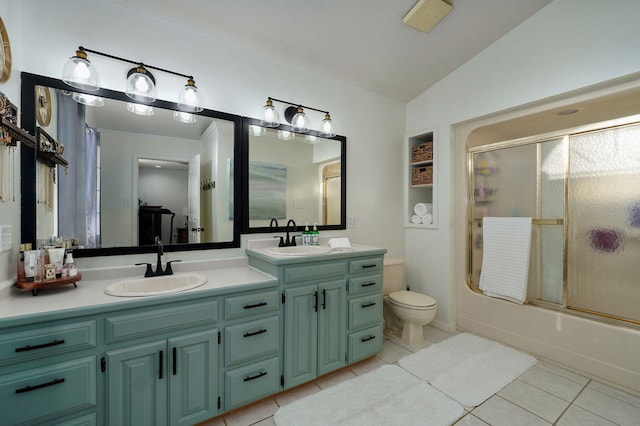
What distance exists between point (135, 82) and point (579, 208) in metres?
3.43

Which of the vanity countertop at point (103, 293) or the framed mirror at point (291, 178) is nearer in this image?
the vanity countertop at point (103, 293)

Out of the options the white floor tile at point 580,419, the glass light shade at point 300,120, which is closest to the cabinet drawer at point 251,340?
the glass light shade at point 300,120

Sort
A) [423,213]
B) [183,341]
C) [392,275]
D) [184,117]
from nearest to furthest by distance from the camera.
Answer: [183,341]
[184,117]
[392,275]
[423,213]

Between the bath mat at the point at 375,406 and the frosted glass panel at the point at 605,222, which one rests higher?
the frosted glass panel at the point at 605,222

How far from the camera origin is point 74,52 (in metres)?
1.63

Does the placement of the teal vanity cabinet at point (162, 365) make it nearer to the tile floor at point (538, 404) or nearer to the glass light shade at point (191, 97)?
the tile floor at point (538, 404)

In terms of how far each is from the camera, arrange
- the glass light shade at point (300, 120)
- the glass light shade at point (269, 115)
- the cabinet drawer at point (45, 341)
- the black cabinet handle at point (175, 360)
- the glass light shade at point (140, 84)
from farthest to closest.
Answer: the glass light shade at point (300, 120), the glass light shade at point (269, 115), the glass light shade at point (140, 84), the black cabinet handle at point (175, 360), the cabinet drawer at point (45, 341)

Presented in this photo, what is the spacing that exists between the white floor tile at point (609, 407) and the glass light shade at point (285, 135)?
111 inches

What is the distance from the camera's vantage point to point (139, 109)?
1806mm

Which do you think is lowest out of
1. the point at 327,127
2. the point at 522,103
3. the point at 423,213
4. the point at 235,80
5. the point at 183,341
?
the point at 183,341

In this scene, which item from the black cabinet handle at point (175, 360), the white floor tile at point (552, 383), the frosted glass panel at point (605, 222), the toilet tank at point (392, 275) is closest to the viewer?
the black cabinet handle at point (175, 360)

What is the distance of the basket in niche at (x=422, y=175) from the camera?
3067mm

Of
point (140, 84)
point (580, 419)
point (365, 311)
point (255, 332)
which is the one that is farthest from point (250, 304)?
point (580, 419)

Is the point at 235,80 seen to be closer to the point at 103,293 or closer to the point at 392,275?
the point at 103,293
